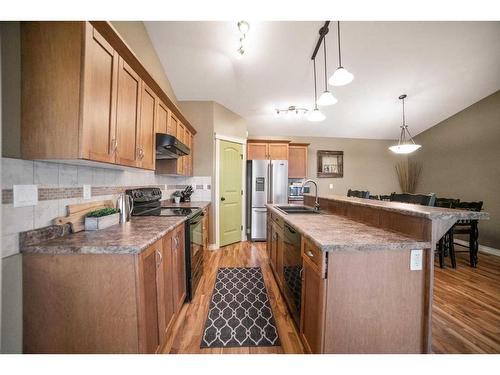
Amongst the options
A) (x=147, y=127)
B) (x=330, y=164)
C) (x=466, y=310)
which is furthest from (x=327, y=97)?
(x=330, y=164)

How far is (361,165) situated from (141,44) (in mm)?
5561

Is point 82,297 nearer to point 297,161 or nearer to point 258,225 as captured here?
point 258,225

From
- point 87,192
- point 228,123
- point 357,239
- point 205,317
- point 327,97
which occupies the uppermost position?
point 228,123

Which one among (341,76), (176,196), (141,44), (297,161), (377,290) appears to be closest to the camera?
(377,290)

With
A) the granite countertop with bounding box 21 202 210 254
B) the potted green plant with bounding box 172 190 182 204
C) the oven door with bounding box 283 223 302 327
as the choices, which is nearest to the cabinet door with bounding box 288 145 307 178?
the potted green plant with bounding box 172 190 182 204

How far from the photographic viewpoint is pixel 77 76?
39.7 inches

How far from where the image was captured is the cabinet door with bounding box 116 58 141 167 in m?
1.31

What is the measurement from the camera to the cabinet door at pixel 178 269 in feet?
5.32

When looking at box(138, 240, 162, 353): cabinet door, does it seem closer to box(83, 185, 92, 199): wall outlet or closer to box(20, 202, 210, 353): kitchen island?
box(20, 202, 210, 353): kitchen island

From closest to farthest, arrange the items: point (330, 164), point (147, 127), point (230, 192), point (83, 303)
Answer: point (83, 303), point (147, 127), point (230, 192), point (330, 164)

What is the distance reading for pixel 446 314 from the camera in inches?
71.7

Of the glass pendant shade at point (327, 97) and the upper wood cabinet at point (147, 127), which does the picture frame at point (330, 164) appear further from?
the upper wood cabinet at point (147, 127)

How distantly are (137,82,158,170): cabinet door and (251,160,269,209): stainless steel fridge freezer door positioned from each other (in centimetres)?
255

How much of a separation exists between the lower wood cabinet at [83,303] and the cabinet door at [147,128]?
0.87m
